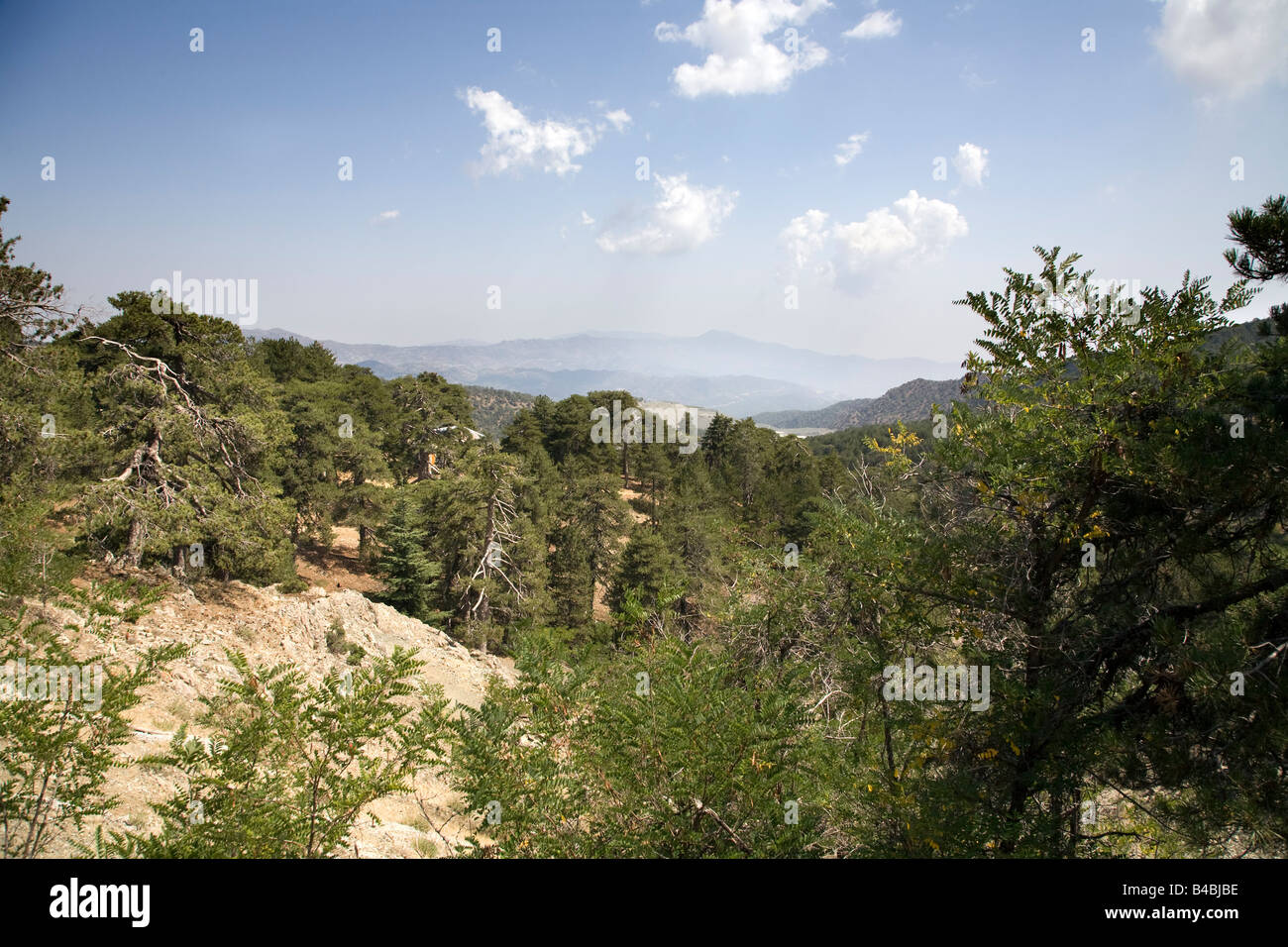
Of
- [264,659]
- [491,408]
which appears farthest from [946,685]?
[491,408]

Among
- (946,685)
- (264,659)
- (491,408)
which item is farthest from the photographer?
(491,408)

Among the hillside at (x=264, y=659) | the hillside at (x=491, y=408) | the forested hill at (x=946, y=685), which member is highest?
the hillside at (x=491, y=408)

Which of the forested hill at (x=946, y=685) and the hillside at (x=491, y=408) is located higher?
the hillside at (x=491, y=408)

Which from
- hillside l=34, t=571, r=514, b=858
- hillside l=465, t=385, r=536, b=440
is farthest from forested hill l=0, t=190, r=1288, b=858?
hillside l=465, t=385, r=536, b=440

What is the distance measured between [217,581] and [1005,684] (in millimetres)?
18927

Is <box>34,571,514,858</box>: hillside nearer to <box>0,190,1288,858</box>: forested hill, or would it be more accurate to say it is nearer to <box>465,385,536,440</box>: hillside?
<box>0,190,1288,858</box>: forested hill

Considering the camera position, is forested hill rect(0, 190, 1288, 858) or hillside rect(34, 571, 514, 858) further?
hillside rect(34, 571, 514, 858)

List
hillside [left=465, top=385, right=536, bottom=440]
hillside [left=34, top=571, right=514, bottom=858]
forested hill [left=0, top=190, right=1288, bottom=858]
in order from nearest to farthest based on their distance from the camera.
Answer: forested hill [left=0, top=190, right=1288, bottom=858] → hillside [left=34, top=571, right=514, bottom=858] → hillside [left=465, top=385, right=536, bottom=440]

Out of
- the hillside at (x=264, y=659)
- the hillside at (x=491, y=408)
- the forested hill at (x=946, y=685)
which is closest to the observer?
the forested hill at (x=946, y=685)

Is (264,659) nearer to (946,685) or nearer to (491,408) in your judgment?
(946,685)

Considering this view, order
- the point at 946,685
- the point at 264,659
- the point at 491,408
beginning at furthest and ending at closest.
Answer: the point at 491,408 < the point at 264,659 < the point at 946,685

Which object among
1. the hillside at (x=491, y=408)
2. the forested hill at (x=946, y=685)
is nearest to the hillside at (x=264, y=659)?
the forested hill at (x=946, y=685)

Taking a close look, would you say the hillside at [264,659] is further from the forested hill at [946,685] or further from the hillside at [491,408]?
the hillside at [491,408]

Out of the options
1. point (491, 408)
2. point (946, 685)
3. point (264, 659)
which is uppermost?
point (491, 408)
